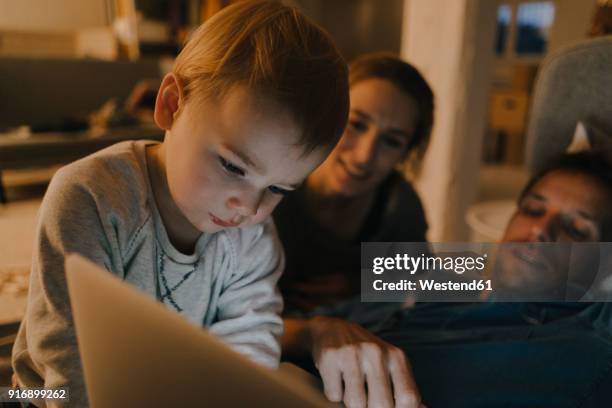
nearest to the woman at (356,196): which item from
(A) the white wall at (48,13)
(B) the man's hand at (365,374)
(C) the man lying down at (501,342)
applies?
(C) the man lying down at (501,342)

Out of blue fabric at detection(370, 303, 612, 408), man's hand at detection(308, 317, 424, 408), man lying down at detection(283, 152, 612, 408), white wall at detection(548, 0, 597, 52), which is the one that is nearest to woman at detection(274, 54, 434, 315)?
man lying down at detection(283, 152, 612, 408)

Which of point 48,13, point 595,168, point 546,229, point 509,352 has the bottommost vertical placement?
point 509,352

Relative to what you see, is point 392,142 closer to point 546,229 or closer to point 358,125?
point 358,125

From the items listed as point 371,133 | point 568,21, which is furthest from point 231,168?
point 568,21

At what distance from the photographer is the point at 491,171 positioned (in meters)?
4.10

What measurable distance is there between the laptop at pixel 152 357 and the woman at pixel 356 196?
1.84ft

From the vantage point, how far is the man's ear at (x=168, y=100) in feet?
1.66

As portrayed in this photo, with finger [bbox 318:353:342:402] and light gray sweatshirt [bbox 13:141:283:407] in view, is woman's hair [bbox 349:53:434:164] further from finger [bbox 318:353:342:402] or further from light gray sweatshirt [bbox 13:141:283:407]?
finger [bbox 318:353:342:402]

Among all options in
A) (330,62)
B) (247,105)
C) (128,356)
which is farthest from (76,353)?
(330,62)

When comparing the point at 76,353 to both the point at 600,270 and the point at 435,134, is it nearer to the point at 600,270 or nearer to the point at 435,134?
the point at 600,270

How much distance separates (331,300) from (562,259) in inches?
17.4

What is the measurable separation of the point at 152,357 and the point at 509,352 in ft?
1.78

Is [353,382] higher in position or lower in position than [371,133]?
lower

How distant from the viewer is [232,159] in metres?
0.46
